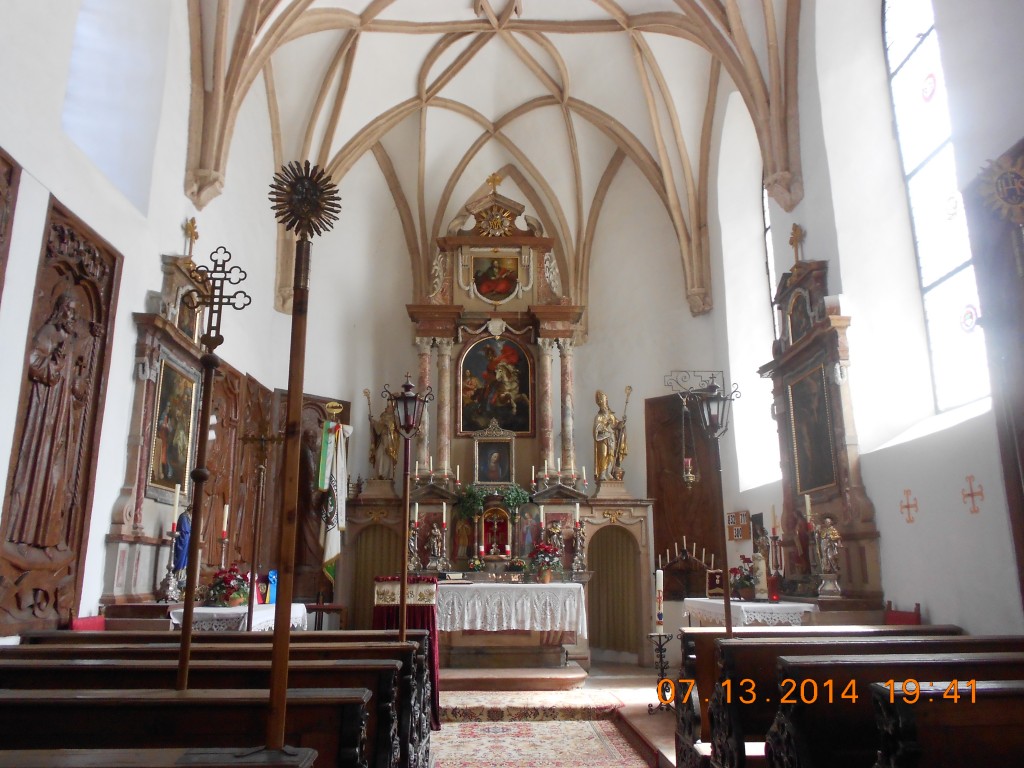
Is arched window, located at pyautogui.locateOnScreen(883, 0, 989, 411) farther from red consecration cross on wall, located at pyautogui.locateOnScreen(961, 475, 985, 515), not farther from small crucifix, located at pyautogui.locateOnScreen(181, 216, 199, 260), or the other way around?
small crucifix, located at pyautogui.locateOnScreen(181, 216, 199, 260)

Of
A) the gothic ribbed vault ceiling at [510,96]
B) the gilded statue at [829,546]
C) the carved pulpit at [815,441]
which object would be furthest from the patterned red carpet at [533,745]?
the gothic ribbed vault ceiling at [510,96]

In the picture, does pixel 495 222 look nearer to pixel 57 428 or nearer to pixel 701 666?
pixel 57 428

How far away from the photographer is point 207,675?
11.6 ft

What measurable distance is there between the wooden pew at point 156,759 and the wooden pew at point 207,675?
134 cm

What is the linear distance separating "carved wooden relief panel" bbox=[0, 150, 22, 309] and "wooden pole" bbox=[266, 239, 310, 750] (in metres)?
4.13

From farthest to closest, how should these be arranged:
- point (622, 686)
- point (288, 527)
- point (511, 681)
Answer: point (622, 686)
point (511, 681)
point (288, 527)

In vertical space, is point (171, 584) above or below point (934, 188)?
below

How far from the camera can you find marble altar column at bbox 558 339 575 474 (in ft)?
44.3

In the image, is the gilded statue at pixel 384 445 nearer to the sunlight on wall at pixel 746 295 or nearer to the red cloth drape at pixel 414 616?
the red cloth drape at pixel 414 616

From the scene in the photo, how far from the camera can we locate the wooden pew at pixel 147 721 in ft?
9.47

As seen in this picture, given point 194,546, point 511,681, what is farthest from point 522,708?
point 194,546

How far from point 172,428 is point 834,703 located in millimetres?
7341

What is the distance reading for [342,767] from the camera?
2967 mm
